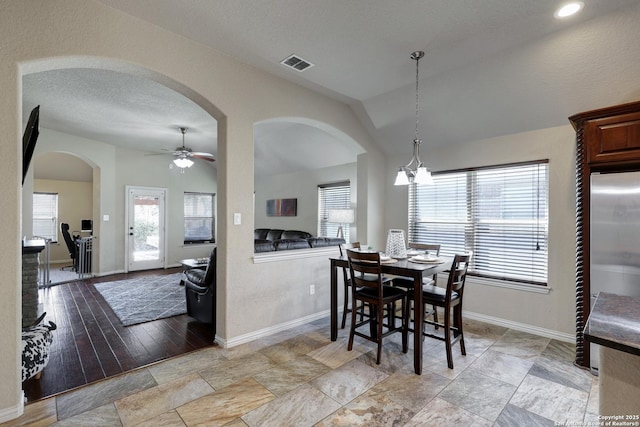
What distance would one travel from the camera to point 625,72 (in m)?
2.61

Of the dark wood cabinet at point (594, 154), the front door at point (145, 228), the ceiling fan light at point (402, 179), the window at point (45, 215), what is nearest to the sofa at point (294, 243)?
the ceiling fan light at point (402, 179)

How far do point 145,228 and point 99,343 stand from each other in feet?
15.3

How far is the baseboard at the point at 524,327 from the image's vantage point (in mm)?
3212

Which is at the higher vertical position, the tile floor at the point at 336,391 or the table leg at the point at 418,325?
the table leg at the point at 418,325

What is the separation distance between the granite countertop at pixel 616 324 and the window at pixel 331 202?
14.8ft

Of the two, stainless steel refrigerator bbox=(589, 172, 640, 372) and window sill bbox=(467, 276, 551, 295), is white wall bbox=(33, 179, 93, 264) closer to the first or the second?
window sill bbox=(467, 276, 551, 295)

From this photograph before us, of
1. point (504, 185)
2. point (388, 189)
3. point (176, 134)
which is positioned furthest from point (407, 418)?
point (176, 134)

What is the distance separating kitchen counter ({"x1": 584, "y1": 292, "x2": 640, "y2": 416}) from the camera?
0.99 m

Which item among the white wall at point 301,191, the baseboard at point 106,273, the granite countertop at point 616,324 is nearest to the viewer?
the granite countertop at point 616,324

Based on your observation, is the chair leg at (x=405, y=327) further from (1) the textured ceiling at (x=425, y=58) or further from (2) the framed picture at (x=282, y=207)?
(2) the framed picture at (x=282, y=207)

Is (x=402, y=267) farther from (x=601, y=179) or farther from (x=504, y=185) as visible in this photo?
(x=504, y=185)

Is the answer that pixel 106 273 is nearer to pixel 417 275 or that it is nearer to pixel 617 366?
pixel 417 275

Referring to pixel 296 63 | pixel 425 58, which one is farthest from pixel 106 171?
pixel 425 58

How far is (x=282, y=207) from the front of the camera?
290 inches
